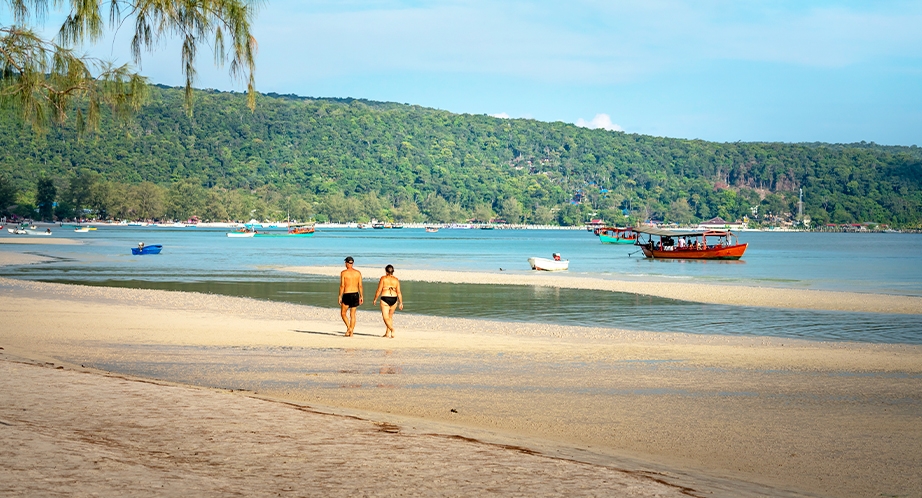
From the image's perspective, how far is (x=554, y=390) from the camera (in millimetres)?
13242

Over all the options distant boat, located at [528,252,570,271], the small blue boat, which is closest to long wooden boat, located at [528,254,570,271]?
distant boat, located at [528,252,570,271]

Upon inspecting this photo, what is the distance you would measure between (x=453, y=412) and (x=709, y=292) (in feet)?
95.7

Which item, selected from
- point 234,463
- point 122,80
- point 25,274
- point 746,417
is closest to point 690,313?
point 746,417

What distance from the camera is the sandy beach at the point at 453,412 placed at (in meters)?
7.38

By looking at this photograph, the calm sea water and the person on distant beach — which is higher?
the person on distant beach

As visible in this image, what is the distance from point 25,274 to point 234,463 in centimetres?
4293

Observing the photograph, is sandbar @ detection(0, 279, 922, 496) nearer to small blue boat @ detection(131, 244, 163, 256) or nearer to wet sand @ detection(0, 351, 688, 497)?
wet sand @ detection(0, 351, 688, 497)

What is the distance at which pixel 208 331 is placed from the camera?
65.9 ft

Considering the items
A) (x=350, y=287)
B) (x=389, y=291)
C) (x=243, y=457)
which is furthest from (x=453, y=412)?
A: (x=350, y=287)

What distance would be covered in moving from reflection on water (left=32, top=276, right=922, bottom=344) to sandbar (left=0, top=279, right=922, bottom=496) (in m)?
2.80

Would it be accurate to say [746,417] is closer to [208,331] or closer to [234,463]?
[234,463]

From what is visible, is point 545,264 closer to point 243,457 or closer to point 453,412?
point 453,412

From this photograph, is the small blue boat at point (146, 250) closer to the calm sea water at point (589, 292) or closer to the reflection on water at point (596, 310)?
the calm sea water at point (589, 292)

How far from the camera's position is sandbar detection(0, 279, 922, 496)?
8570mm
